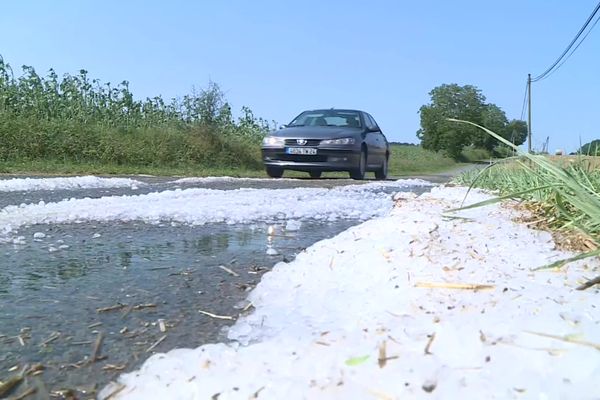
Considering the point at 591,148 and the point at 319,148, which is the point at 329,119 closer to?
the point at 319,148

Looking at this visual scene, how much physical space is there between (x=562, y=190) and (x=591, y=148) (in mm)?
1472

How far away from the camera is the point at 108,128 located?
14594mm

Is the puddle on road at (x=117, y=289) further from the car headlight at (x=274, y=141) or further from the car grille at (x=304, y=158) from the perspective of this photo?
the car headlight at (x=274, y=141)

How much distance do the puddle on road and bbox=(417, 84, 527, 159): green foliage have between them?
2245 inches

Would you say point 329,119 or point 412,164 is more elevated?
point 329,119

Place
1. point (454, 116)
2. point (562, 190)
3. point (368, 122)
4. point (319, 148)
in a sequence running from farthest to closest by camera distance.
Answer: point (454, 116) < point (368, 122) < point (319, 148) < point (562, 190)

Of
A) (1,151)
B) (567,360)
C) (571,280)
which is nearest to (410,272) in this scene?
(571,280)

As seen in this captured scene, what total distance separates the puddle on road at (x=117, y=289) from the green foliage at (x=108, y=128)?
34.9 feet

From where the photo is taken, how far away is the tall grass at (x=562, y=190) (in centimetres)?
168

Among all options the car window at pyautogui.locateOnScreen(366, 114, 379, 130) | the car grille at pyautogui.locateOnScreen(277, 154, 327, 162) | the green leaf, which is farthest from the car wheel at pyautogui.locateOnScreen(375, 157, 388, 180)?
the green leaf

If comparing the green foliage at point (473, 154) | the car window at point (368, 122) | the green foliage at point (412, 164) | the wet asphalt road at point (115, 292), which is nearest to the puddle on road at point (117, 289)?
the wet asphalt road at point (115, 292)

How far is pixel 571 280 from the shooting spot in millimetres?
1439

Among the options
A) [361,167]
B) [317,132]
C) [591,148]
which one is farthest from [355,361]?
[361,167]

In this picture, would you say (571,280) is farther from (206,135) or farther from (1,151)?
(206,135)
